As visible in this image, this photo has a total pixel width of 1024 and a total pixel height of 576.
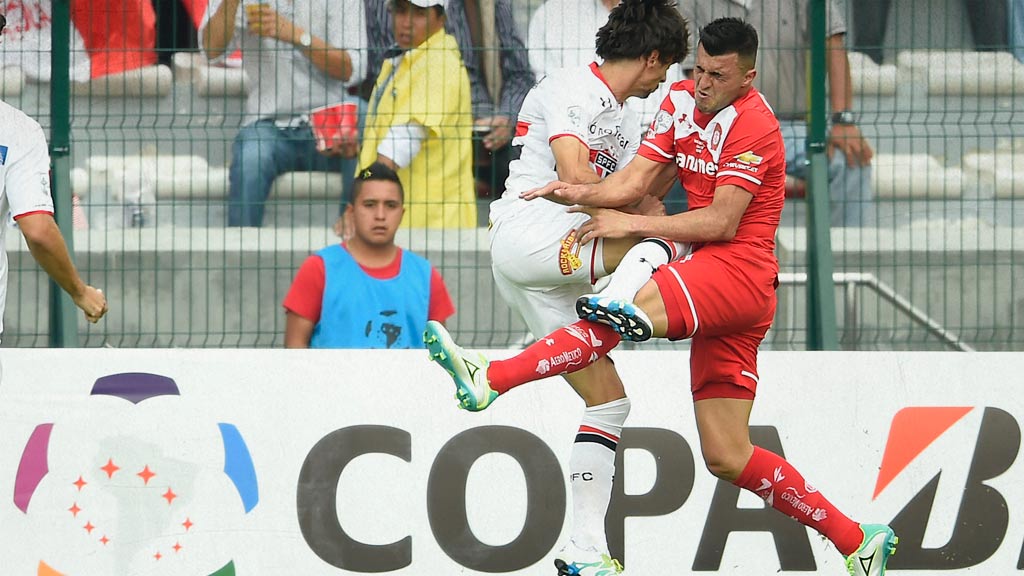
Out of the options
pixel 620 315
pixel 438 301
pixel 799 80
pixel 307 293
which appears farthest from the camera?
pixel 799 80

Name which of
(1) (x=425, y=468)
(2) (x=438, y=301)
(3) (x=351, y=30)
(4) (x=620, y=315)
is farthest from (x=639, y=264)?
(3) (x=351, y=30)

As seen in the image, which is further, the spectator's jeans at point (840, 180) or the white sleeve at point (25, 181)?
the spectator's jeans at point (840, 180)

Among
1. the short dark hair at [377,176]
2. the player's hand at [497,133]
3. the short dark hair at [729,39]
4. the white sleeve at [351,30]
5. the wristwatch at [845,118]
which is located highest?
the white sleeve at [351,30]

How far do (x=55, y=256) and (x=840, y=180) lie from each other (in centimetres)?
404

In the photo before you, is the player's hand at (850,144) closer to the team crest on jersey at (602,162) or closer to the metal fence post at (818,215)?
the metal fence post at (818,215)

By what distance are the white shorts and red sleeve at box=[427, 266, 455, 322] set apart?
140 cm

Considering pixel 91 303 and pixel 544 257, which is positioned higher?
pixel 544 257

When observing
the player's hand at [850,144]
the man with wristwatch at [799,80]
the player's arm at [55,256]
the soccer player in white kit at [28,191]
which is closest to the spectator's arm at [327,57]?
the man with wristwatch at [799,80]

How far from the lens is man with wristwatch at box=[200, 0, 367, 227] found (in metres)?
7.79

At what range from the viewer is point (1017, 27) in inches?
308

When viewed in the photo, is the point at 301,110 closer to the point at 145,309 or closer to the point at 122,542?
the point at 145,309

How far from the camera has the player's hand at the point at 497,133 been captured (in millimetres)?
7738

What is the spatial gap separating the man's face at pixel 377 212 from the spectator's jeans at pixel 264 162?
50 cm

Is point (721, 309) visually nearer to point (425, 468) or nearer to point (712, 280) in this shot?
point (712, 280)
